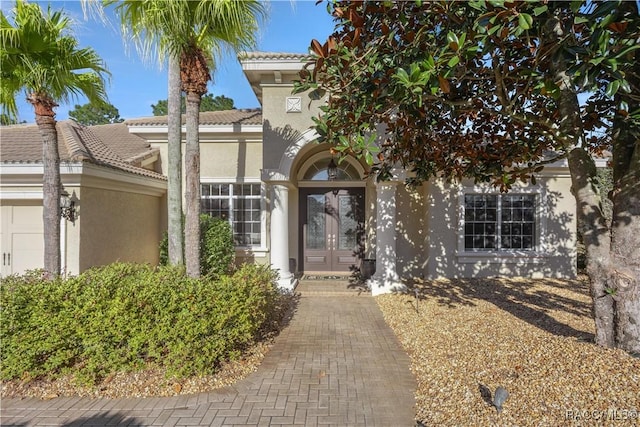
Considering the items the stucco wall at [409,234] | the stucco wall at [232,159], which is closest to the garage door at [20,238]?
the stucco wall at [232,159]

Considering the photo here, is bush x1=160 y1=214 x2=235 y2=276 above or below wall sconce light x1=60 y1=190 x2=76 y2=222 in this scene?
below

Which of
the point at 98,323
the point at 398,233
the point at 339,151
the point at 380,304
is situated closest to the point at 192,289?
the point at 98,323

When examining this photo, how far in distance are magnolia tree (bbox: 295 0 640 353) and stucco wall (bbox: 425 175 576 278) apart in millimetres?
5175

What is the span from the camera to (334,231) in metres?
11.7

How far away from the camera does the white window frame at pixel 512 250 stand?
35.4 ft

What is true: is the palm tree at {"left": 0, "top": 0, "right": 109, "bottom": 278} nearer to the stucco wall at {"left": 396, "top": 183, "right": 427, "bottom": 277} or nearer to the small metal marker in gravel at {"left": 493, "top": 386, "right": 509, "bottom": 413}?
the small metal marker in gravel at {"left": 493, "top": 386, "right": 509, "bottom": 413}

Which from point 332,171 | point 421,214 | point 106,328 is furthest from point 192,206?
point 421,214

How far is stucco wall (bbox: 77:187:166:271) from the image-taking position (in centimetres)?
771

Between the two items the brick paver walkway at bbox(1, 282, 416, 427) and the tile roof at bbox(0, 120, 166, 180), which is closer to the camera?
the brick paver walkway at bbox(1, 282, 416, 427)

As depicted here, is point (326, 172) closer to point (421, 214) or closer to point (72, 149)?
point (421, 214)

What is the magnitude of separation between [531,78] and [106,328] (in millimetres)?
6200

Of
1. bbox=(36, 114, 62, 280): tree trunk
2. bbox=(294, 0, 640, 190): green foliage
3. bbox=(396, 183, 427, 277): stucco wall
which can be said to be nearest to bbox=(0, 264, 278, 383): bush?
bbox=(36, 114, 62, 280): tree trunk

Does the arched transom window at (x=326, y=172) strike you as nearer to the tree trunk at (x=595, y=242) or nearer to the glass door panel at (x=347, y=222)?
the glass door panel at (x=347, y=222)

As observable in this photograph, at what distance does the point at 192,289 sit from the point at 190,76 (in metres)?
3.97
